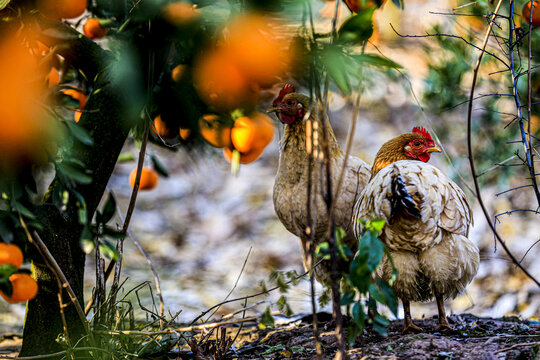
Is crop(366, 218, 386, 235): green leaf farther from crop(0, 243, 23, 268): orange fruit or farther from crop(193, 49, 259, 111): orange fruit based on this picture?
crop(0, 243, 23, 268): orange fruit

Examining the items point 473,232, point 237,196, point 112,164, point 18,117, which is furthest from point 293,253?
point 18,117

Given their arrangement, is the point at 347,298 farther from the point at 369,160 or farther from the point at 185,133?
the point at 369,160

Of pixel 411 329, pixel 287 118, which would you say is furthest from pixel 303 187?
pixel 411 329

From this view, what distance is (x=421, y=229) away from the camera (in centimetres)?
168

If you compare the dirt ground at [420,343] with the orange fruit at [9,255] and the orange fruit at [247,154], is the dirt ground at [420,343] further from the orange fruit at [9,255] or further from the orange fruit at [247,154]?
the orange fruit at [9,255]

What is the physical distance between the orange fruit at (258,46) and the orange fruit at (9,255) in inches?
26.0

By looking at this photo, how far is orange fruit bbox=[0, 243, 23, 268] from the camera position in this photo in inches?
43.9

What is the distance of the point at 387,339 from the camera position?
5.65 feet

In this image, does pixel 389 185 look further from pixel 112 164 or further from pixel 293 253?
pixel 293 253

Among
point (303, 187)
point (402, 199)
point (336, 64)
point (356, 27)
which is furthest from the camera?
point (303, 187)

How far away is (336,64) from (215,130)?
451 mm

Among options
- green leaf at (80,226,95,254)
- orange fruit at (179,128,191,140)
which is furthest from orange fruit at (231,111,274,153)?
green leaf at (80,226,95,254)

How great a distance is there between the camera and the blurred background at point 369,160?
9.72 ft

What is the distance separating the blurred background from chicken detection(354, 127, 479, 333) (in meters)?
0.67
